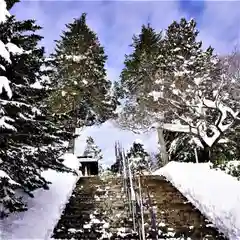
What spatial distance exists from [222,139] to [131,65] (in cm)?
937

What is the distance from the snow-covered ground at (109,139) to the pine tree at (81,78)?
357cm

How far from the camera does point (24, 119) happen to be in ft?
23.8

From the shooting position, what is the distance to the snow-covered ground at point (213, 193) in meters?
7.23

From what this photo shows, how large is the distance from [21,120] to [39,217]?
2140mm

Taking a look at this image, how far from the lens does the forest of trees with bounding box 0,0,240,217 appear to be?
7.14 meters

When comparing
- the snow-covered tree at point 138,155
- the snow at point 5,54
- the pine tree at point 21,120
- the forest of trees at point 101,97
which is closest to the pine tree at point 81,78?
the forest of trees at point 101,97

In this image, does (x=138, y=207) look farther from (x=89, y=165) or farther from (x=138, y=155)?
(x=89, y=165)

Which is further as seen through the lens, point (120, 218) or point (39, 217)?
point (120, 218)

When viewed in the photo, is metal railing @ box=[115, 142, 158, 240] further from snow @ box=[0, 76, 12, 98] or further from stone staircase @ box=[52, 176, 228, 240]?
snow @ box=[0, 76, 12, 98]

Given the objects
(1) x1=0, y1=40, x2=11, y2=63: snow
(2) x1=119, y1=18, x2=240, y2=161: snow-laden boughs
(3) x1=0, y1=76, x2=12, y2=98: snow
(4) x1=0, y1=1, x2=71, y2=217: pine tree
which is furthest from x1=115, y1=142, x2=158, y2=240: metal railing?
(2) x1=119, y1=18, x2=240, y2=161: snow-laden boughs

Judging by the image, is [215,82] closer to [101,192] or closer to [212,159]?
[212,159]

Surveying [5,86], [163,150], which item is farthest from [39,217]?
[163,150]

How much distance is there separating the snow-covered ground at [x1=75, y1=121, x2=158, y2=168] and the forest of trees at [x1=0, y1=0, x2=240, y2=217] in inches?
92.6

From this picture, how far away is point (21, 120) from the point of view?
7.25 metres
